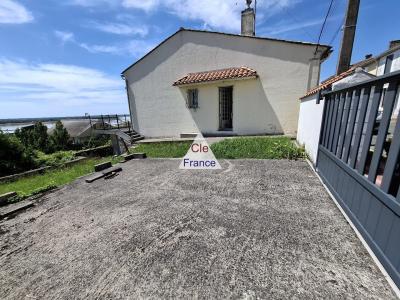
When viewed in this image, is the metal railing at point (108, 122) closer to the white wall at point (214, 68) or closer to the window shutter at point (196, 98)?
the white wall at point (214, 68)

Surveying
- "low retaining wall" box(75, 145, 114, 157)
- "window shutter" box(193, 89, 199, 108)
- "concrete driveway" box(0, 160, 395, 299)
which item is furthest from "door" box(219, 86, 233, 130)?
"low retaining wall" box(75, 145, 114, 157)

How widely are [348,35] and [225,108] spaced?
5716 millimetres

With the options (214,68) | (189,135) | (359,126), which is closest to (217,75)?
(214,68)

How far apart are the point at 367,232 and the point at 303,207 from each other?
892 mm

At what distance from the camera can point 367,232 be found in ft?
6.30

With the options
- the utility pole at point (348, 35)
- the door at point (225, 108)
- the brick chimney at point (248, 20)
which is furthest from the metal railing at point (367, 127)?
the brick chimney at point (248, 20)

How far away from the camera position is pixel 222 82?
9383mm

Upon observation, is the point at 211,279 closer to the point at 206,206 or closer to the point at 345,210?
the point at 206,206

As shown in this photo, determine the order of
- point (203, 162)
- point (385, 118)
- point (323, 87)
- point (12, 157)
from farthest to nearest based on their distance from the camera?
point (12, 157) < point (203, 162) < point (323, 87) < point (385, 118)

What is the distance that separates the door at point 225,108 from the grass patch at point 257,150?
3.08m

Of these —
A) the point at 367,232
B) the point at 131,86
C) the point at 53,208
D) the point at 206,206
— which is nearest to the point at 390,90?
the point at 367,232

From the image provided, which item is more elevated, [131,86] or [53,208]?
[131,86]

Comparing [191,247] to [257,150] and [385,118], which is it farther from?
[257,150]

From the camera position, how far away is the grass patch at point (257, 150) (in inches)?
223
